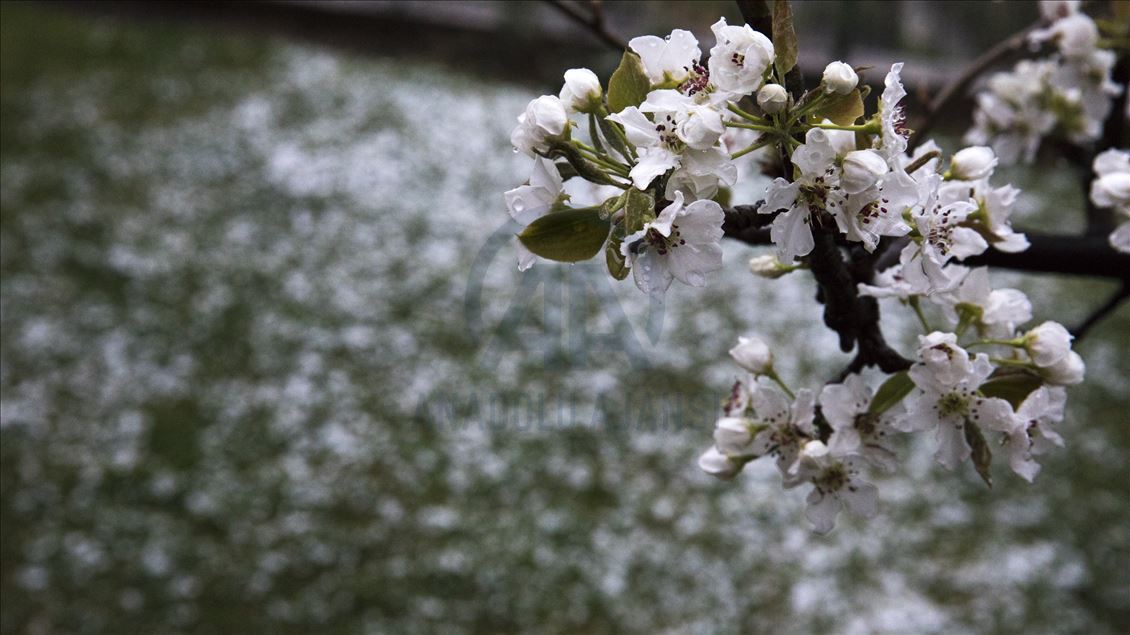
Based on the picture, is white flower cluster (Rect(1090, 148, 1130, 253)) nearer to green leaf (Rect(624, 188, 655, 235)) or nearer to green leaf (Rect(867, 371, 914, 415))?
green leaf (Rect(867, 371, 914, 415))

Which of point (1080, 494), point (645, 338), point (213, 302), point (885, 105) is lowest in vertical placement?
point (1080, 494)

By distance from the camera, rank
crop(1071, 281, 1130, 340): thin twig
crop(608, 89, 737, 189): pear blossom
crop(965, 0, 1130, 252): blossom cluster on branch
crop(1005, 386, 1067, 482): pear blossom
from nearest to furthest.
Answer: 1. crop(608, 89, 737, 189): pear blossom
2. crop(1005, 386, 1067, 482): pear blossom
3. crop(1071, 281, 1130, 340): thin twig
4. crop(965, 0, 1130, 252): blossom cluster on branch

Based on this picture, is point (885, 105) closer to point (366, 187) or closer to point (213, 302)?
point (213, 302)

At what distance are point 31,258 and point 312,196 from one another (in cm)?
105

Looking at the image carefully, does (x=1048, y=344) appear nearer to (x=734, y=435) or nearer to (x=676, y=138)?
(x=734, y=435)

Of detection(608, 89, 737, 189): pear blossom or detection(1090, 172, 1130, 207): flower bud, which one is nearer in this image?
detection(608, 89, 737, 189): pear blossom

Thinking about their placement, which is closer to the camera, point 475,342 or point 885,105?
point 885,105

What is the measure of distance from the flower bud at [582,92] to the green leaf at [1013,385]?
1.19 feet

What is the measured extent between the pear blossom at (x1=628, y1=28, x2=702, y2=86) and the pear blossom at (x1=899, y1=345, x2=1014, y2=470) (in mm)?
261

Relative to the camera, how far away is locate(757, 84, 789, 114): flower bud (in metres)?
0.62

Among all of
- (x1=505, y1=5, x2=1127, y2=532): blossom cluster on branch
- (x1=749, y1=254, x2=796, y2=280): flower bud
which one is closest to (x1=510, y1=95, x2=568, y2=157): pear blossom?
(x1=505, y1=5, x2=1127, y2=532): blossom cluster on branch

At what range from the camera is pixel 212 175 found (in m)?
4.27

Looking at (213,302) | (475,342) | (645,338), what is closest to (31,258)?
(213,302)

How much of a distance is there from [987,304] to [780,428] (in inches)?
7.5
